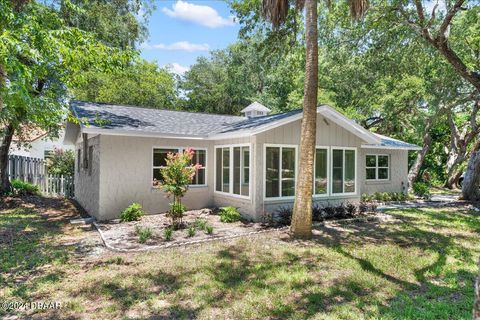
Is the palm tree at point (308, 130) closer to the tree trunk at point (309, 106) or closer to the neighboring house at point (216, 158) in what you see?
the tree trunk at point (309, 106)

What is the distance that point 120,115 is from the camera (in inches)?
480

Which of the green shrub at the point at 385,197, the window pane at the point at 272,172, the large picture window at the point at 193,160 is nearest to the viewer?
the window pane at the point at 272,172

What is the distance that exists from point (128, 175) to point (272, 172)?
16.1 ft

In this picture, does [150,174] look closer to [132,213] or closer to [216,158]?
[132,213]

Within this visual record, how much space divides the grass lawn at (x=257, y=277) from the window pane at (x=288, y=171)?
8.02 ft

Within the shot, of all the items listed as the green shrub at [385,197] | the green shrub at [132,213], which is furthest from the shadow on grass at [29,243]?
the green shrub at [385,197]

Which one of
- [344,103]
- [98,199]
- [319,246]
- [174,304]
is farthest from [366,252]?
[344,103]

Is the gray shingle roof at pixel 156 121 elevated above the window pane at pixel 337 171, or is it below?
above

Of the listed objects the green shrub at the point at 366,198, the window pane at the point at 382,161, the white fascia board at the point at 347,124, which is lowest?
the green shrub at the point at 366,198

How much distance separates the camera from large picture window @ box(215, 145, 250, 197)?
10.8m

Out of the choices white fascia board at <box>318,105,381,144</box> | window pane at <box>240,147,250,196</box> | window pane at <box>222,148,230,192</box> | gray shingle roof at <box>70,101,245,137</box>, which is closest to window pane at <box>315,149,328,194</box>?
white fascia board at <box>318,105,381,144</box>

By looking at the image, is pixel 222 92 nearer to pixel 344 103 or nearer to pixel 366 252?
pixel 344 103

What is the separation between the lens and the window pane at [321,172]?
1155 centimetres

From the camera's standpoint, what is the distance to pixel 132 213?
10.2 metres
